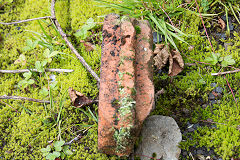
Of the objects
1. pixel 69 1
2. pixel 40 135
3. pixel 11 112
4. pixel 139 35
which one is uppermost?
pixel 69 1

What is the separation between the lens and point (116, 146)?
Answer: 2.14 meters

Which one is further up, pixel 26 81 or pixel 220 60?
pixel 220 60

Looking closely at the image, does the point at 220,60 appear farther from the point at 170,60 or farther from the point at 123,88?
the point at 123,88

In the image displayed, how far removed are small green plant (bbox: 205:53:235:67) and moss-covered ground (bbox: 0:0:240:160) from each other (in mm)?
95

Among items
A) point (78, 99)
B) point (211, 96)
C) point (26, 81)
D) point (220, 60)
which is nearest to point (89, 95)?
point (78, 99)

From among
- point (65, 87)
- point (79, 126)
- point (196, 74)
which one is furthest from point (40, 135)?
point (196, 74)

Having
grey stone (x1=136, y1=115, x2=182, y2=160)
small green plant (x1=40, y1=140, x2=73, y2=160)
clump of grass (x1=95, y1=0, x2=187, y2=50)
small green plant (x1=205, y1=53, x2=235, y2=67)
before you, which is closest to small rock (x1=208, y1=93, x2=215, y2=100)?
small green plant (x1=205, y1=53, x2=235, y2=67)

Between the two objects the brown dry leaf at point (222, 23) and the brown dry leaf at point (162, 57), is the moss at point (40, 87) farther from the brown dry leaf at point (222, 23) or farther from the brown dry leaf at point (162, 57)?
the brown dry leaf at point (222, 23)

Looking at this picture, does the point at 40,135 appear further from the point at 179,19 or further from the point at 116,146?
the point at 179,19

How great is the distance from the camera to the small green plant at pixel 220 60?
9.44 ft

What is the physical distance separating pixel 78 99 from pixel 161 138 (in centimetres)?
112

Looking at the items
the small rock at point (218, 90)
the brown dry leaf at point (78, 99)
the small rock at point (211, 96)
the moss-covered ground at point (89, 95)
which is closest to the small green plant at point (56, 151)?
the moss-covered ground at point (89, 95)

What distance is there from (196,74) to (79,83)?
153cm

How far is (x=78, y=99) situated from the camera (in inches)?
113
